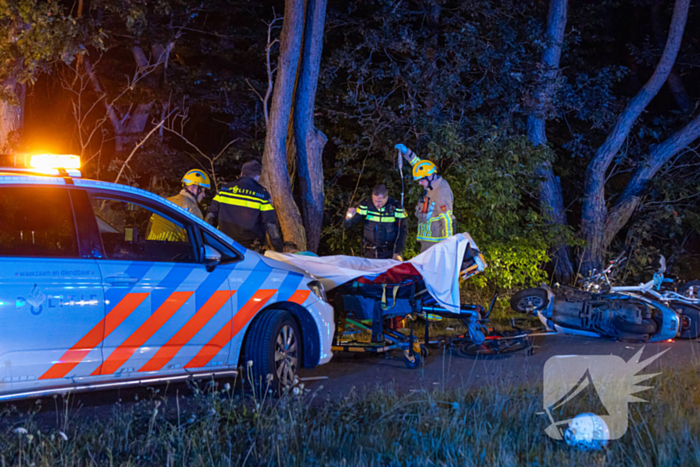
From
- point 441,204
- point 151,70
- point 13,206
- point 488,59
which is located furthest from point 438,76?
point 13,206

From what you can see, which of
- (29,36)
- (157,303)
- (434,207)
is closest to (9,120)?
(29,36)

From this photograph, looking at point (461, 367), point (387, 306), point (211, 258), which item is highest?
point (211, 258)

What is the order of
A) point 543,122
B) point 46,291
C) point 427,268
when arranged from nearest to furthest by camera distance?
point 46,291, point 427,268, point 543,122

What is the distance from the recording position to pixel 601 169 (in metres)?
14.1

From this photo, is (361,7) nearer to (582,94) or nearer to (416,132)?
(416,132)

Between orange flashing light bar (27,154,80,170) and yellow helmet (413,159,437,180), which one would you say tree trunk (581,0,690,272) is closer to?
yellow helmet (413,159,437,180)

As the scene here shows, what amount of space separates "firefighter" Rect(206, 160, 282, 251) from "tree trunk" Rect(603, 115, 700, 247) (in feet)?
29.2

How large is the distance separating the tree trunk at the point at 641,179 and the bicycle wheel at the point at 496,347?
7.65 m

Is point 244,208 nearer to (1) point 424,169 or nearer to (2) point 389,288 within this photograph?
(2) point 389,288

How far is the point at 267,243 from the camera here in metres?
8.38

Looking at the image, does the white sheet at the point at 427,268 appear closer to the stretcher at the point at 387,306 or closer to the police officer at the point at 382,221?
the stretcher at the point at 387,306

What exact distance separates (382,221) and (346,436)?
17.6ft

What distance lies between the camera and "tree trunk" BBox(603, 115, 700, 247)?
13875mm

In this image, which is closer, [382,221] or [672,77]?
[382,221]
